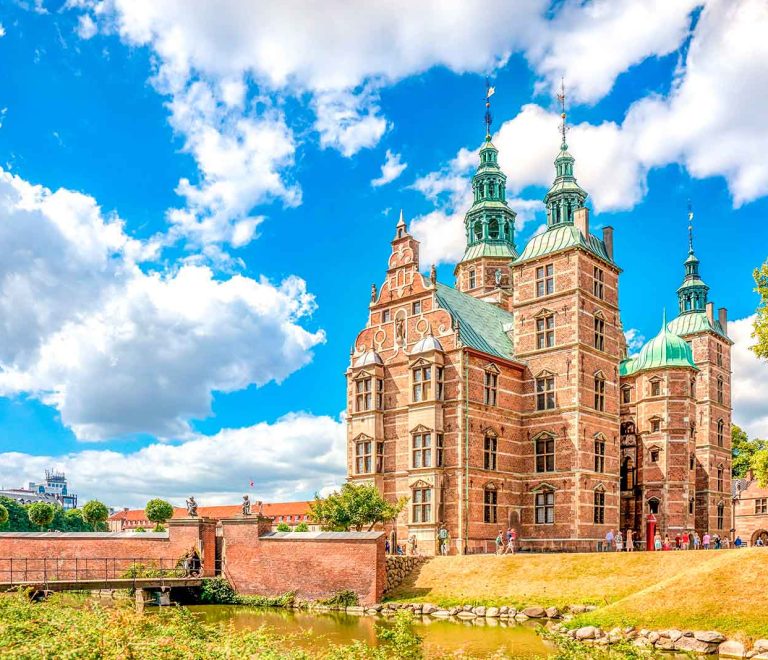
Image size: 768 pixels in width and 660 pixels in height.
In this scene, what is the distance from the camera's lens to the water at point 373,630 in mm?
23328

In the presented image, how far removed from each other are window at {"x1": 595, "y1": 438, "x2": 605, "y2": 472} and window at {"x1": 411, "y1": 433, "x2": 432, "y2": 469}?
9.76 metres

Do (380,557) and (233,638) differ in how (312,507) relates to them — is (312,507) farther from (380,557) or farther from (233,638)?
(233,638)

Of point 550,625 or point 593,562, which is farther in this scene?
point 593,562

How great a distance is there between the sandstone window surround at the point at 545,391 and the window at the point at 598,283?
5820 millimetres

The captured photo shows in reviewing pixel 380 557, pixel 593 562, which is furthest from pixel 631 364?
pixel 380 557

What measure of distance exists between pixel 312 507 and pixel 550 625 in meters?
17.6

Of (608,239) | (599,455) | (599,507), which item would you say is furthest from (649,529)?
(608,239)

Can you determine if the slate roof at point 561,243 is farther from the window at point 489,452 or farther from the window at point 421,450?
the window at point 421,450

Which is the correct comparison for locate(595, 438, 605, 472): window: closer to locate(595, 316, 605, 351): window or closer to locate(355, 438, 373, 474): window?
locate(595, 316, 605, 351): window

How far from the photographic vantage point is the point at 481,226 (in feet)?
208

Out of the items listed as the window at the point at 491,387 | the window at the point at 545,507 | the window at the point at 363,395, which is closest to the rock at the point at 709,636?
the window at the point at 545,507

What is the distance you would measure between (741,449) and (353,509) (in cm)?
4647

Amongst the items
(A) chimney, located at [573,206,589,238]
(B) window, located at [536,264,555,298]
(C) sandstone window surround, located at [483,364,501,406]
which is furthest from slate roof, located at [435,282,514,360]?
(A) chimney, located at [573,206,589,238]

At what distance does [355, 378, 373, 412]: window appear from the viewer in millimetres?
46438
